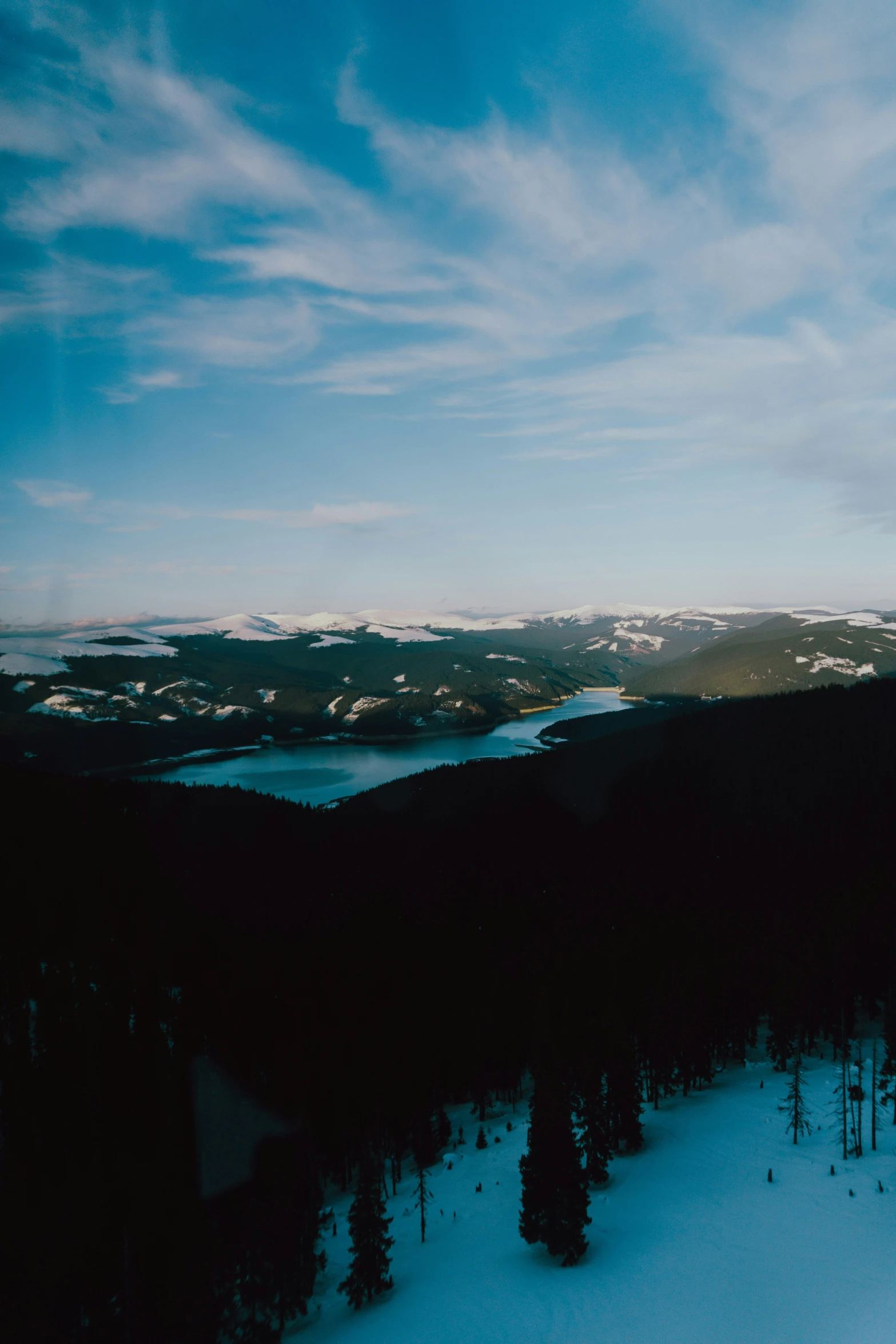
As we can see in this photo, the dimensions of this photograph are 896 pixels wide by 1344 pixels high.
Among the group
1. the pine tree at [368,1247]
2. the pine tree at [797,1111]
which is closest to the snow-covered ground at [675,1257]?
the pine tree at [797,1111]

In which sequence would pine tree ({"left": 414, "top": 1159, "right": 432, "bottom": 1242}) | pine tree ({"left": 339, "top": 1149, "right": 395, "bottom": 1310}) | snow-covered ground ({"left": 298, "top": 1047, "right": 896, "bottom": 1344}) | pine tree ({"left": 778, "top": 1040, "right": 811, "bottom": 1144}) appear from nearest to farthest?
snow-covered ground ({"left": 298, "top": 1047, "right": 896, "bottom": 1344}) → pine tree ({"left": 339, "top": 1149, "right": 395, "bottom": 1310}) → pine tree ({"left": 414, "top": 1159, "right": 432, "bottom": 1242}) → pine tree ({"left": 778, "top": 1040, "right": 811, "bottom": 1144})

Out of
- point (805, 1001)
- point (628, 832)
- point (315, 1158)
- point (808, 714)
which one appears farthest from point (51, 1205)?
point (808, 714)

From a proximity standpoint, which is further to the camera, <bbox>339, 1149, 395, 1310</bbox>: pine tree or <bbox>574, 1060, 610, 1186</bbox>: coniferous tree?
<bbox>574, 1060, 610, 1186</bbox>: coniferous tree

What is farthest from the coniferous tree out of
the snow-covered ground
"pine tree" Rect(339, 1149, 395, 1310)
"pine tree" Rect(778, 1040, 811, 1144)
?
"pine tree" Rect(339, 1149, 395, 1310)

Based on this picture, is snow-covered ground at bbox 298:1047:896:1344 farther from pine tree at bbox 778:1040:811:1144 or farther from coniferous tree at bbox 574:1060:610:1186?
coniferous tree at bbox 574:1060:610:1186

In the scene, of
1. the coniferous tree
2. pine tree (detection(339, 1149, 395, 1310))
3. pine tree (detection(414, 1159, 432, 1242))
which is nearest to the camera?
pine tree (detection(339, 1149, 395, 1310))

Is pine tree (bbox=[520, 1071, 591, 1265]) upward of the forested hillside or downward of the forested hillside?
upward

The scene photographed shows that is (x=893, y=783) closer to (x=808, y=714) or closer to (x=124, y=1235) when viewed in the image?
(x=808, y=714)

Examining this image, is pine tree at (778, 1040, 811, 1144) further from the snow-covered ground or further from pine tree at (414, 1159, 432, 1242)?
pine tree at (414, 1159, 432, 1242)
